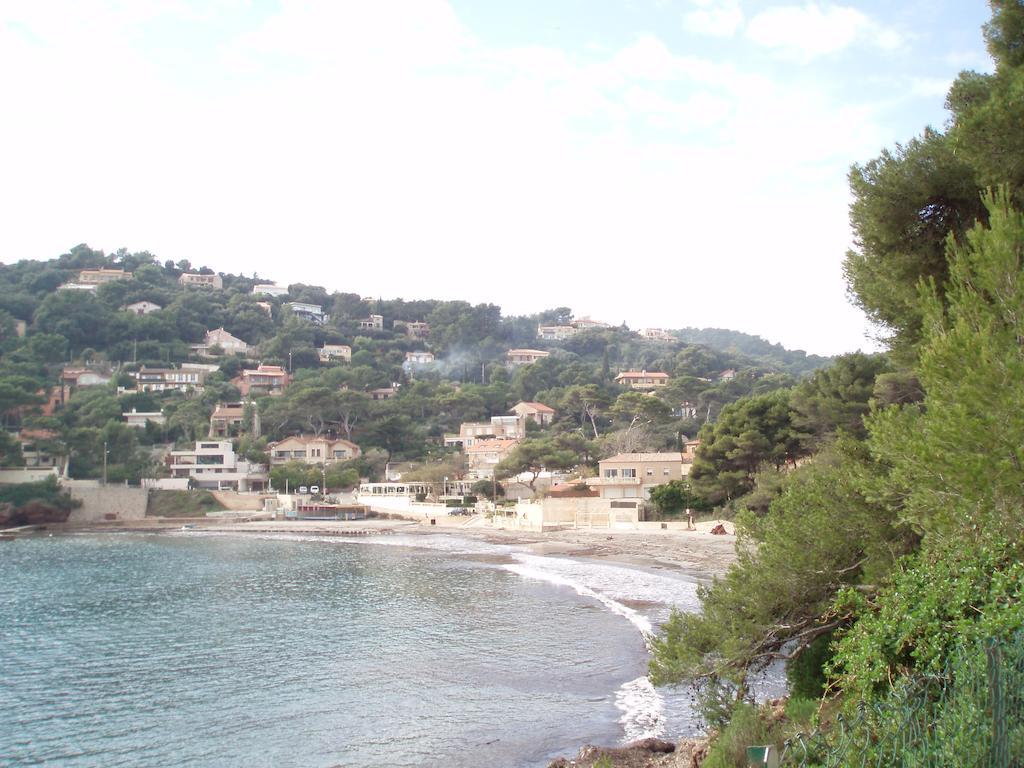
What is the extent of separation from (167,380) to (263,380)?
11026mm

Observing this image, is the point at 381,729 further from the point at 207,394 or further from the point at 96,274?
the point at 96,274

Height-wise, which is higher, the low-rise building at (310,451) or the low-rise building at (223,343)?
the low-rise building at (223,343)

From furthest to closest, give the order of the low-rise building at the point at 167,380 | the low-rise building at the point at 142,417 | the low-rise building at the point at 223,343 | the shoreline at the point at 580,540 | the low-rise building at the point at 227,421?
the low-rise building at the point at 223,343 < the low-rise building at the point at 167,380 < the low-rise building at the point at 227,421 < the low-rise building at the point at 142,417 < the shoreline at the point at 580,540

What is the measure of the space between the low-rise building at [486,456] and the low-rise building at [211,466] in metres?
21.1

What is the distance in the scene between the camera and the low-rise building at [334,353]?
385ft

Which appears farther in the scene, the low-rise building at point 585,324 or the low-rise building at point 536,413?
the low-rise building at point 585,324

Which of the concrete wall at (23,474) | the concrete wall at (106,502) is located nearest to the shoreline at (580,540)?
the concrete wall at (106,502)

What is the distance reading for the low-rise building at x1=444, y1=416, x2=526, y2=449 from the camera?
285ft

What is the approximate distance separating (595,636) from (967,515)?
51.7 feet

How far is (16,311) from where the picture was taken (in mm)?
103688

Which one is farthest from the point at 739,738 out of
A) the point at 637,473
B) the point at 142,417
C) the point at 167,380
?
the point at 167,380

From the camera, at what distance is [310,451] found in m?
77.5

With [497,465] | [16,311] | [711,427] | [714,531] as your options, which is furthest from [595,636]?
[16,311]

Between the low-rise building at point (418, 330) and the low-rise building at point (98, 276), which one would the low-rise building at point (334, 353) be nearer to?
the low-rise building at point (418, 330)
